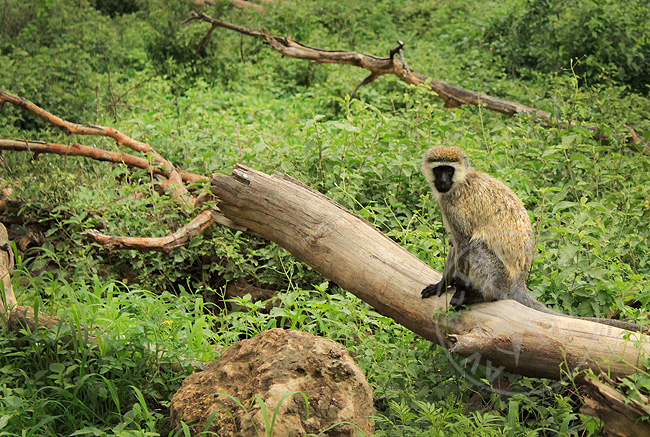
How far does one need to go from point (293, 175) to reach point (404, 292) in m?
2.30

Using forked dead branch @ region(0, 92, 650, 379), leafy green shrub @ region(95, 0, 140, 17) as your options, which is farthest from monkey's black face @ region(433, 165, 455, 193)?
leafy green shrub @ region(95, 0, 140, 17)

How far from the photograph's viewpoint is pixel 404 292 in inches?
150

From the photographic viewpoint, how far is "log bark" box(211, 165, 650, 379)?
3.29 metres

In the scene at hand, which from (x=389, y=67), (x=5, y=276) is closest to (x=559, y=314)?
(x=5, y=276)

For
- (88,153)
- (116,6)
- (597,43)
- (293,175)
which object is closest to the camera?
(293,175)

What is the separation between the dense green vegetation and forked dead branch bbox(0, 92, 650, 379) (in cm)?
22

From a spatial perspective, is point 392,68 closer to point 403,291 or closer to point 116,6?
point 403,291

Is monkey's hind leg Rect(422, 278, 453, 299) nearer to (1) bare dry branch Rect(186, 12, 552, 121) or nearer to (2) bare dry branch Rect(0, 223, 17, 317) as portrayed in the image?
(2) bare dry branch Rect(0, 223, 17, 317)

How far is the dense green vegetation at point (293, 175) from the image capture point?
3.71m

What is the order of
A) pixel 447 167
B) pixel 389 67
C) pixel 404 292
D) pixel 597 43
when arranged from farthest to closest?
pixel 597 43 → pixel 389 67 → pixel 447 167 → pixel 404 292

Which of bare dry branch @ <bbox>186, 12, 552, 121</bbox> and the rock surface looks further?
bare dry branch @ <bbox>186, 12, 552, 121</bbox>

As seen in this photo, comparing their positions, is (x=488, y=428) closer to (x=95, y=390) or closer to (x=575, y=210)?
(x=95, y=390)

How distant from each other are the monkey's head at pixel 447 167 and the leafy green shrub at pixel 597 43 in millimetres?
5119

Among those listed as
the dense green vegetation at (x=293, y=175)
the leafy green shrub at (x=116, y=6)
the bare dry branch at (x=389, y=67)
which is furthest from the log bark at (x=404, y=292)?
the leafy green shrub at (x=116, y=6)
